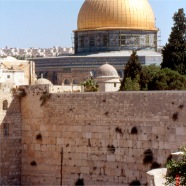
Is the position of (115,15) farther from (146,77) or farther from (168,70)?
(168,70)

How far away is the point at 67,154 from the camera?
22078mm

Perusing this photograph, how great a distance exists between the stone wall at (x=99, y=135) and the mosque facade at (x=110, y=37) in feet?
84.5

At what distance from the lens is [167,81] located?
29734 millimetres

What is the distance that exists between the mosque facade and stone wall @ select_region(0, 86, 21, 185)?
25.4 m

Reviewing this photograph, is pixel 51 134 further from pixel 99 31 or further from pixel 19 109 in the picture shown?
pixel 99 31

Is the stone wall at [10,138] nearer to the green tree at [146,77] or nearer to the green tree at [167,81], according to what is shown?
the green tree at [167,81]

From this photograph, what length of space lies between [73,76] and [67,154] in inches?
1124

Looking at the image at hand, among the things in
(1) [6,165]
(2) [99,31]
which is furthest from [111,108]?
(2) [99,31]

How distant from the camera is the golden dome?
1917 inches

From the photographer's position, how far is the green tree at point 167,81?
29031 millimetres

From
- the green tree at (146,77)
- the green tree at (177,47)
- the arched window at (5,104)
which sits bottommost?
the arched window at (5,104)

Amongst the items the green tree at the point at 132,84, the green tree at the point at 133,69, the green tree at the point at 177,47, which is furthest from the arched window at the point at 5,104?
the green tree at the point at 177,47

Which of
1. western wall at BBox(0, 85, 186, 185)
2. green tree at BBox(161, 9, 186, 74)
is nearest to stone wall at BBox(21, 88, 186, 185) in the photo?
western wall at BBox(0, 85, 186, 185)

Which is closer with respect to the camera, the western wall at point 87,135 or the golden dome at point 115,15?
the western wall at point 87,135
